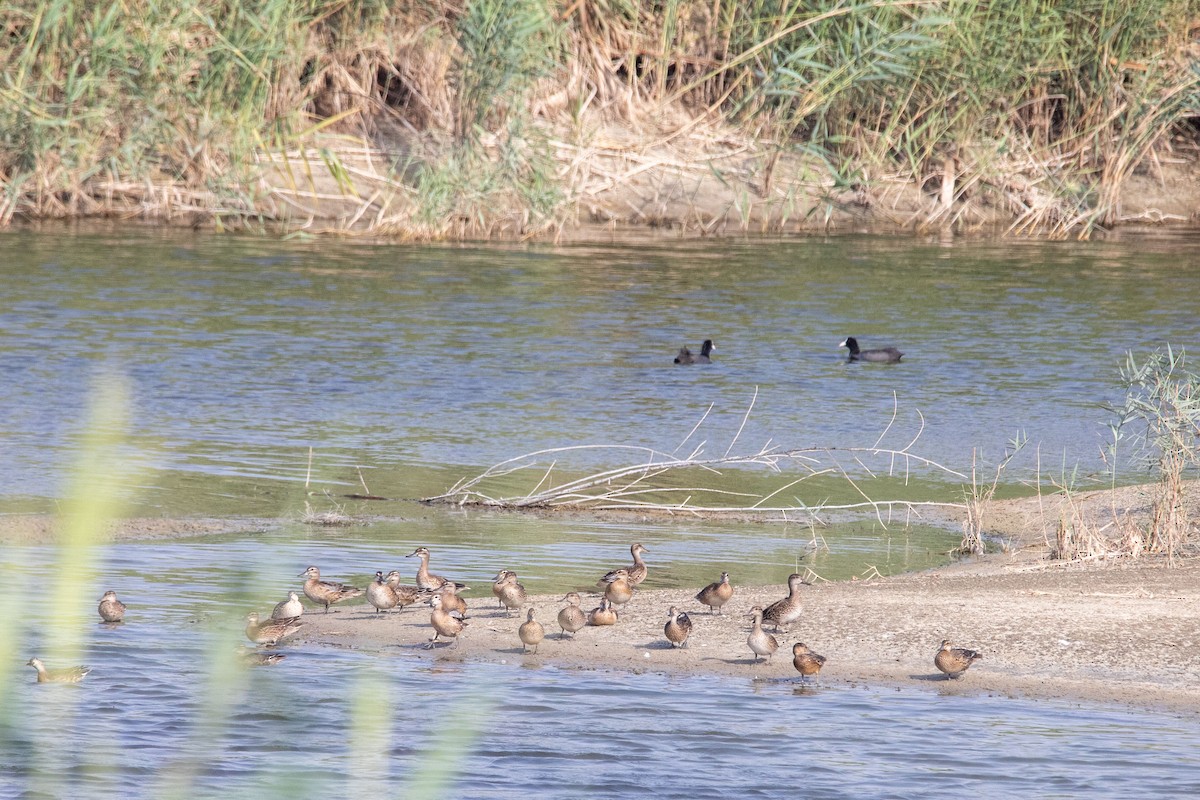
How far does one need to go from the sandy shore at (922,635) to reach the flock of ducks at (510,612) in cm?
7

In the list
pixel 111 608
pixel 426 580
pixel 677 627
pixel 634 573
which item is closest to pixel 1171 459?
pixel 634 573

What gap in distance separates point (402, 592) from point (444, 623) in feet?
1.45

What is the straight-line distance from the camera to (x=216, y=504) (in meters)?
11.3

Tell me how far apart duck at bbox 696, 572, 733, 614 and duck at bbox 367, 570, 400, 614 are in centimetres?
141

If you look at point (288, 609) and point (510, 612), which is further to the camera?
→ point (510, 612)

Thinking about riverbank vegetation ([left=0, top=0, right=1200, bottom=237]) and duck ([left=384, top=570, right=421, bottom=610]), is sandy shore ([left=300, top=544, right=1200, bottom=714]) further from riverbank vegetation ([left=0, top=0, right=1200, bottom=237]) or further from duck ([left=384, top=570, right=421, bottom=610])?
riverbank vegetation ([left=0, top=0, right=1200, bottom=237])

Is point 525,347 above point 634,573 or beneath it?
above

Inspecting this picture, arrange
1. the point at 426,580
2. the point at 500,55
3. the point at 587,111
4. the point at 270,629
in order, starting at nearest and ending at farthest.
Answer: the point at 270,629 → the point at 426,580 → the point at 500,55 → the point at 587,111

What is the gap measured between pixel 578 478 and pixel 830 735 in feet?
18.5

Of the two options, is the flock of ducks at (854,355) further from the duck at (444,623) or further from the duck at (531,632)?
the duck at (531,632)

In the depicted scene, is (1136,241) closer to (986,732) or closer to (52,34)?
(52,34)

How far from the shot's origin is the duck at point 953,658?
7.53 m

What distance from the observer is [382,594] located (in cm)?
855

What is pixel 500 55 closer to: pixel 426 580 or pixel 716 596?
pixel 426 580
